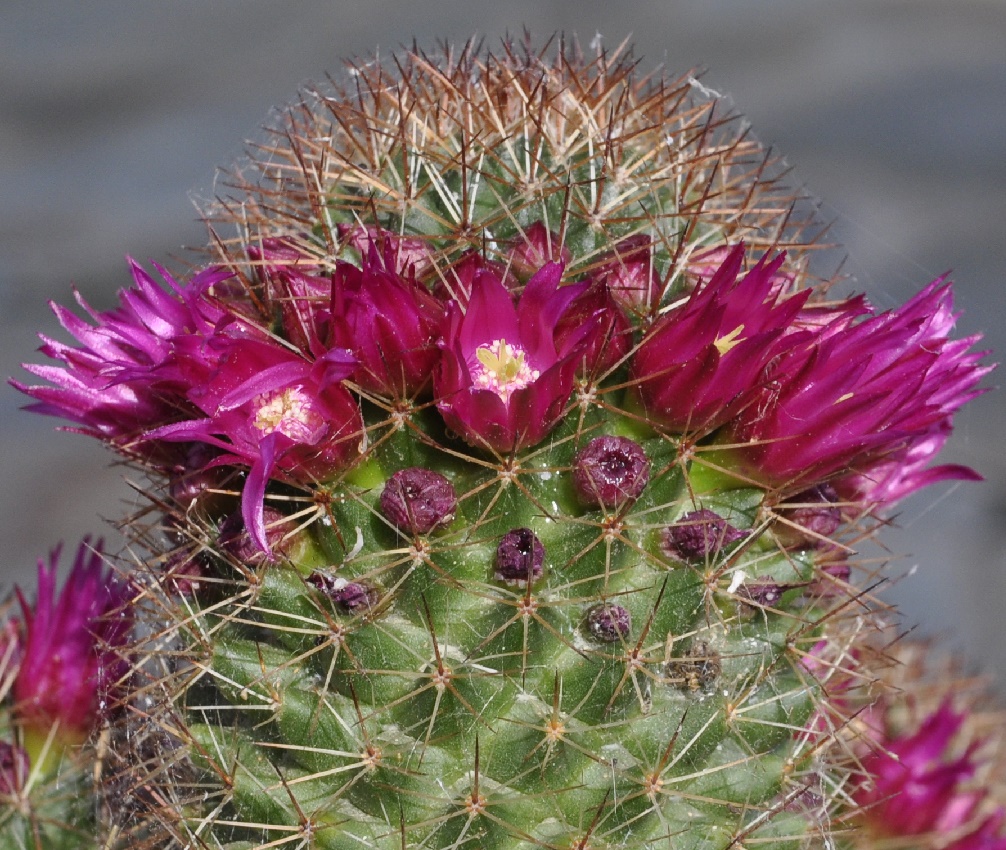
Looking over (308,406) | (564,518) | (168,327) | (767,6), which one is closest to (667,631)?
(564,518)

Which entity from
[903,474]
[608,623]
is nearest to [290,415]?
[608,623]

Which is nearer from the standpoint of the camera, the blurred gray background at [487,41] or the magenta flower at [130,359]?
the magenta flower at [130,359]

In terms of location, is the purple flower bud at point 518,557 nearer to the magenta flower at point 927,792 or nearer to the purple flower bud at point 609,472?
the purple flower bud at point 609,472

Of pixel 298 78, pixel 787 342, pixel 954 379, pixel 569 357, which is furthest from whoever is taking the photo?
pixel 298 78

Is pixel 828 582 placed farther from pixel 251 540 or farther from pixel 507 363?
pixel 251 540

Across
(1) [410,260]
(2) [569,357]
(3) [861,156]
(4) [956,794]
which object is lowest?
(4) [956,794]

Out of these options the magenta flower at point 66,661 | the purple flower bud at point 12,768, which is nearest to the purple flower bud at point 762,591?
the magenta flower at point 66,661

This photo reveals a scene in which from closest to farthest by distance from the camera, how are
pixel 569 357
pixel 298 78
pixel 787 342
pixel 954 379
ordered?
pixel 569 357, pixel 787 342, pixel 954 379, pixel 298 78

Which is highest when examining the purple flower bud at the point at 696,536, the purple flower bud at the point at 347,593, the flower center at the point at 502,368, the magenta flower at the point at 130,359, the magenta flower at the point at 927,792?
the magenta flower at the point at 130,359

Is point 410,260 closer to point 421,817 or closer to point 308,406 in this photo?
point 308,406
